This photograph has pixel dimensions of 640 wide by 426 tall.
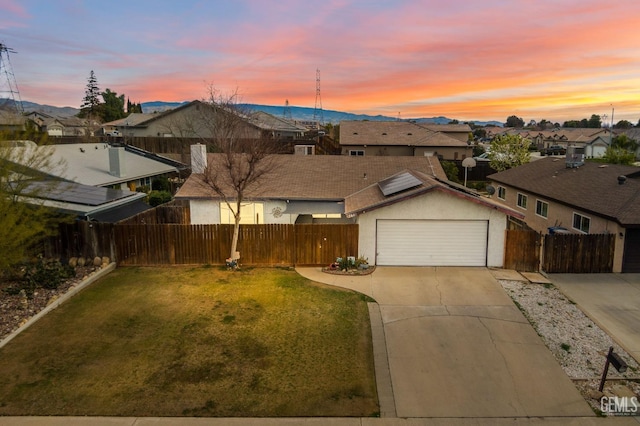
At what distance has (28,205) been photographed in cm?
1461

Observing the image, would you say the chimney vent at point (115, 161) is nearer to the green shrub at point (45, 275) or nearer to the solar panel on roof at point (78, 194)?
the solar panel on roof at point (78, 194)

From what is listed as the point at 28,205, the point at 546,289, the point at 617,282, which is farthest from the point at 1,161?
the point at 617,282

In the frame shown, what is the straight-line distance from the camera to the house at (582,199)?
1561cm

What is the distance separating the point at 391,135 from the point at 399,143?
8.75 ft

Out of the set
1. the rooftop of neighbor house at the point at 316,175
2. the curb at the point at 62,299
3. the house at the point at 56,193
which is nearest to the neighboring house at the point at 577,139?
the rooftop of neighbor house at the point at 316,175

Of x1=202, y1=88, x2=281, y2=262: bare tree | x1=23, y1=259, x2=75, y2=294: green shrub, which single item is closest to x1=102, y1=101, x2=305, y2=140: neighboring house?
x1=202, y1=88, x2=281, y2=262: bare tree

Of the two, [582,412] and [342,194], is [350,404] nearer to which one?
[582,412]

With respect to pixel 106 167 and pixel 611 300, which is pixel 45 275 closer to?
pixel 106 167

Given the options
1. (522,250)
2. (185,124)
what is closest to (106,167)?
(185,124)

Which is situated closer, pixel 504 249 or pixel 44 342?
pixel 44 342

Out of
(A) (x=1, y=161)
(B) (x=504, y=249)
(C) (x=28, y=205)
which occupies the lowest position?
(B) (x=504, y=249)

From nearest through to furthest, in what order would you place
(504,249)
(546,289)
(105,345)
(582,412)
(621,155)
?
(582,412)
(105,345)
(546,289)
(504,249)
(621,155)

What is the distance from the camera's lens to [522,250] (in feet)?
53.4

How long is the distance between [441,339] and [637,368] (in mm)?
4280
